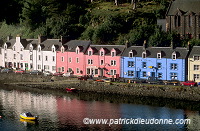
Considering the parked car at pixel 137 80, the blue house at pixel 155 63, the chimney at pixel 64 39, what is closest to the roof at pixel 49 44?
the chimney at pixel 64 39

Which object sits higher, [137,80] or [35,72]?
[35,72]

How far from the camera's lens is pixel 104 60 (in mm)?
77812

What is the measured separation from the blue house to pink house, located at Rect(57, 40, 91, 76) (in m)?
10.0

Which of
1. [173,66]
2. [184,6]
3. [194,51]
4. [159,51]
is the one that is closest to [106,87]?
[159,51]

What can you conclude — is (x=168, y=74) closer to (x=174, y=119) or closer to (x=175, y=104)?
(x=175, y=104)

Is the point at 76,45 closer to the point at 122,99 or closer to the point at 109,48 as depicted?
the point at 109,48

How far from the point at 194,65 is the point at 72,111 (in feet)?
78.3

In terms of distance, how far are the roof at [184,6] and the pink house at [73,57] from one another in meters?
21.6

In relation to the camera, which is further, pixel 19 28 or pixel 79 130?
pixel 19 28

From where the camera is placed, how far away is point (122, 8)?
103562 mm

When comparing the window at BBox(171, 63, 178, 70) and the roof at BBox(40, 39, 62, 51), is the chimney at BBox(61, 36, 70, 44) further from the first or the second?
the window at BBox(171, 63, 178, 70)

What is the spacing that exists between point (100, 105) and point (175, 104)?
37.6 ft

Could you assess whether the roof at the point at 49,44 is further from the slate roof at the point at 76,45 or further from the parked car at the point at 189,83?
the parked car at the point at 189,83

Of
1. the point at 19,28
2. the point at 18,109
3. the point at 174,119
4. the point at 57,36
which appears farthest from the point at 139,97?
the point at 19,28
